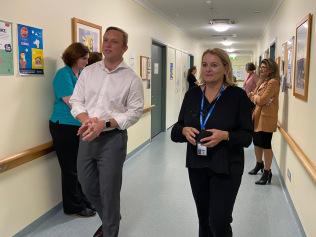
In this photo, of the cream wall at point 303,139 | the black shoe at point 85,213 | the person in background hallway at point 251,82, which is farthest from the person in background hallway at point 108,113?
the person in background hallway at point 251,82

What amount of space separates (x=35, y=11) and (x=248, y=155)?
14.0 feet

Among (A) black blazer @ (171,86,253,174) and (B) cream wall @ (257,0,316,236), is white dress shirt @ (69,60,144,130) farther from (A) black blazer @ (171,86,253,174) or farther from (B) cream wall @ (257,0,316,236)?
(B) cream wall @ (257,0,316,236)

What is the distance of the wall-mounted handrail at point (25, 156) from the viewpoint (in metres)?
2.45

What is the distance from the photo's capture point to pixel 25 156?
8.79ft

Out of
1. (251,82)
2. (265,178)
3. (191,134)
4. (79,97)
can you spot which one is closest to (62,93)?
A: (79,97)

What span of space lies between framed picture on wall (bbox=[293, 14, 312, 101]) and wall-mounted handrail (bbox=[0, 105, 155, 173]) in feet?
7.56

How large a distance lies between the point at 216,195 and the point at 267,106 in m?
2.40

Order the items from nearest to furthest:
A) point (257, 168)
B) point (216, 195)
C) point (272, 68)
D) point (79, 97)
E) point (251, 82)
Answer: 1. point (216, 195)
2. point (79, 97)
3. point (272, 68)
4. point (257, 168)
5. point (251, 82)

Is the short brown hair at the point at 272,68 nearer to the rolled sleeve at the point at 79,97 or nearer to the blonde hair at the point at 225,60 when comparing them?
the blonde hair at the point at 225,60

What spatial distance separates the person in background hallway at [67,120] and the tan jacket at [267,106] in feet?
6.85

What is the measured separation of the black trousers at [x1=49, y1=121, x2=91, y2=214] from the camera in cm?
295

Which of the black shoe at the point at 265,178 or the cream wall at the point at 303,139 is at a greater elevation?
the cream wall at the point at 303,139

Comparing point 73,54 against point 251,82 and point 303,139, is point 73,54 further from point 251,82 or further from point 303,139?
point 251,82

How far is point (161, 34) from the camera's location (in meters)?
7.14
